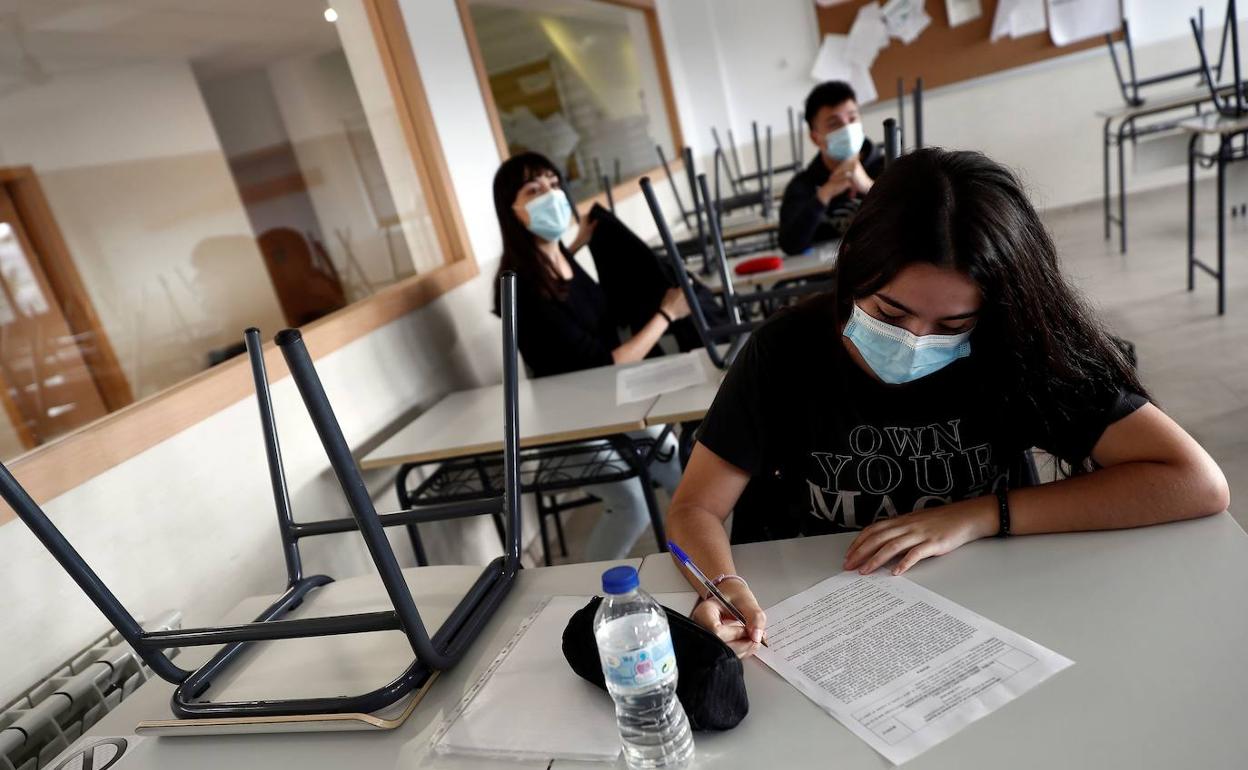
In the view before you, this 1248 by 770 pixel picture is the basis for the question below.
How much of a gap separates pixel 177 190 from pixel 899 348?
1851 millimetres

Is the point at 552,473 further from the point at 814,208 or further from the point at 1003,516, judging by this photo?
the point at 814,208

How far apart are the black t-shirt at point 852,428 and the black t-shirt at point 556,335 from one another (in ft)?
4.00

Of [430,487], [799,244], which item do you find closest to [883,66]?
[799,244]

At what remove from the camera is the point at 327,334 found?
1933 mm

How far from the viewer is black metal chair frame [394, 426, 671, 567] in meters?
1.84

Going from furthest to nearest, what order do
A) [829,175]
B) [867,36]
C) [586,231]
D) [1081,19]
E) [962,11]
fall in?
[867,36] < [962,11] < [1081,19] < [829,175] < [586,231]

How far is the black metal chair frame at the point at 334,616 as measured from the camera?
0.75 meters

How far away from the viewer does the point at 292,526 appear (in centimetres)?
121

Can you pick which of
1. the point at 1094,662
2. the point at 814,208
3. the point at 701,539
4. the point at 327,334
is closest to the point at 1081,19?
the point at 814,208

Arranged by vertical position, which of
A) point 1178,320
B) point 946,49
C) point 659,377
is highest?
point 946,49

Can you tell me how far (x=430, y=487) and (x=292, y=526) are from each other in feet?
2.93

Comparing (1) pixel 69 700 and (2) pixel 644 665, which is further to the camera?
(1) pixel 69 700

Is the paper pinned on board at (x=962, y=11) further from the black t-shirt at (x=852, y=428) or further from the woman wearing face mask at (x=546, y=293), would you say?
the black t-shirt at (x=852, y=428)

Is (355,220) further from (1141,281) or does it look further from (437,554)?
(1141,281)
